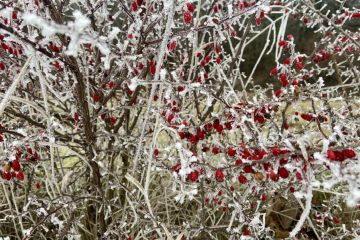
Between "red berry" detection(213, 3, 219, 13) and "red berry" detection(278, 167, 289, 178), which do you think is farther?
"red berry" detection(213, 3, 219, 13)

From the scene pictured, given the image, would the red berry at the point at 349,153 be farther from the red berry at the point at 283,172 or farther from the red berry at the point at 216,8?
the red berry at the point at 216,8

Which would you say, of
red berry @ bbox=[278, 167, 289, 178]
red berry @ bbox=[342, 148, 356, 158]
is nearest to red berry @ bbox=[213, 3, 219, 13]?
red berry @ bbox=[278, 167, 289, 178]

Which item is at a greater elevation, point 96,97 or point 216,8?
point 216,8

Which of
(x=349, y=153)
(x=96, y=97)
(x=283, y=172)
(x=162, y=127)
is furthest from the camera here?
(x=96, y=97)

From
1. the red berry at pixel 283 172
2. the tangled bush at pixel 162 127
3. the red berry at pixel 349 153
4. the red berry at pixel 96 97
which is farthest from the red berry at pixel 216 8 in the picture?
the red berry at pixel 349 153

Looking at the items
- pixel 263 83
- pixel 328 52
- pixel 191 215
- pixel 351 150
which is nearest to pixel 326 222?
pixel 191 215

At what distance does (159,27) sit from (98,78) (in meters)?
0.47

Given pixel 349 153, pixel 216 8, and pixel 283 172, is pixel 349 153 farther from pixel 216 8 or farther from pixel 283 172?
pixel 216 8

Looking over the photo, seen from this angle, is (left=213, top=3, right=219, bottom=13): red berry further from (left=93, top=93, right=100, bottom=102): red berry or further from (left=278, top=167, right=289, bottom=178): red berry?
(left=278, top=167, right=289, bottom=178): red berry

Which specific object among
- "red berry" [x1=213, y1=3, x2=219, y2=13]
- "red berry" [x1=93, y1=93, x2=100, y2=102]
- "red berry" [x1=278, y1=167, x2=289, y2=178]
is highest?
"red berry" [x1=213, y1=3, x2=219, y2=13]

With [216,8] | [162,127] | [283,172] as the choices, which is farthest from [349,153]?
[216,8]

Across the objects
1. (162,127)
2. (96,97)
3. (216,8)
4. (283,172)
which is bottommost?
(283,172)

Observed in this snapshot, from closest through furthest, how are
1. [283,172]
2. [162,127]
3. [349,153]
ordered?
[349,153], [283,172], [162,127]

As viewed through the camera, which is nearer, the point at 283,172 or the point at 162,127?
the point at 283,172
